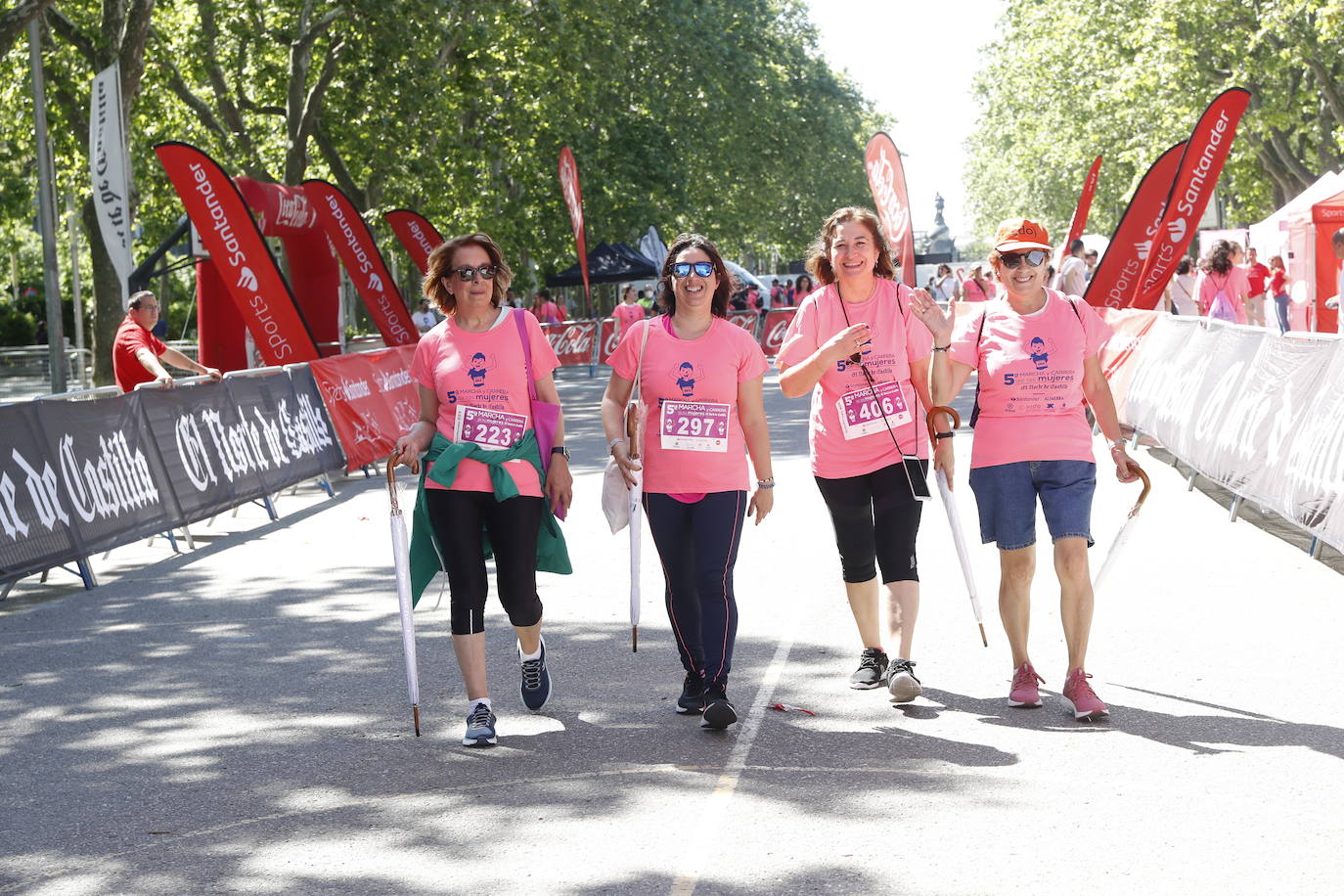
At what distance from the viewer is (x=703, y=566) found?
20.7 feet

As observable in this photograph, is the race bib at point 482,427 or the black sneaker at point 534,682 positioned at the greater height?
the race bib at point 482,427

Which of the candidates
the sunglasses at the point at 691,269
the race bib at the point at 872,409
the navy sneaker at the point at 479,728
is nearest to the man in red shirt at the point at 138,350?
the navy sneaker at the point at 479,728

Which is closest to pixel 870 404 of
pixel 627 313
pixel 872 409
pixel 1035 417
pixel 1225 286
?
pixel 872 409

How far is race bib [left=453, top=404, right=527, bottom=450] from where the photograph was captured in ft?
20.4

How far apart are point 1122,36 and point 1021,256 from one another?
3538 centimetres

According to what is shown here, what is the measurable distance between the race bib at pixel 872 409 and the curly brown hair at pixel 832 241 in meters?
0.47

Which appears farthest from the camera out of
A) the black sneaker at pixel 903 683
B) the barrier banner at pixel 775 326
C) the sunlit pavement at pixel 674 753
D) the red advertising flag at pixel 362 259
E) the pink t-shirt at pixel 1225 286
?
the barrier banner at pixel 775 326

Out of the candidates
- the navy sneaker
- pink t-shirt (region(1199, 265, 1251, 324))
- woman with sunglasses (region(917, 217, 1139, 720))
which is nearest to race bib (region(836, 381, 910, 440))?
woman with sunglasses (region(917, 217, 1139, 720))

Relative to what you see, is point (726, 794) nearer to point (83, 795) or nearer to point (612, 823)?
point (612, 823)

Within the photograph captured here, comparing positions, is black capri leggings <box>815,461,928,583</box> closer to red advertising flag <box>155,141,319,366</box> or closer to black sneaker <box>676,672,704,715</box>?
black sneaker <box>676,672,704,715</box>

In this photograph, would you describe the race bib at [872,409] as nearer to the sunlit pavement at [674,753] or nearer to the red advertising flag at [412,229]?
the sunlit pavement at [674,753]

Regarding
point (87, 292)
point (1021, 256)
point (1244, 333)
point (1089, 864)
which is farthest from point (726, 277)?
point (87, 292)

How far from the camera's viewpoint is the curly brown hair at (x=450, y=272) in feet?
20.7

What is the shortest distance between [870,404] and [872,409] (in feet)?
0.07
